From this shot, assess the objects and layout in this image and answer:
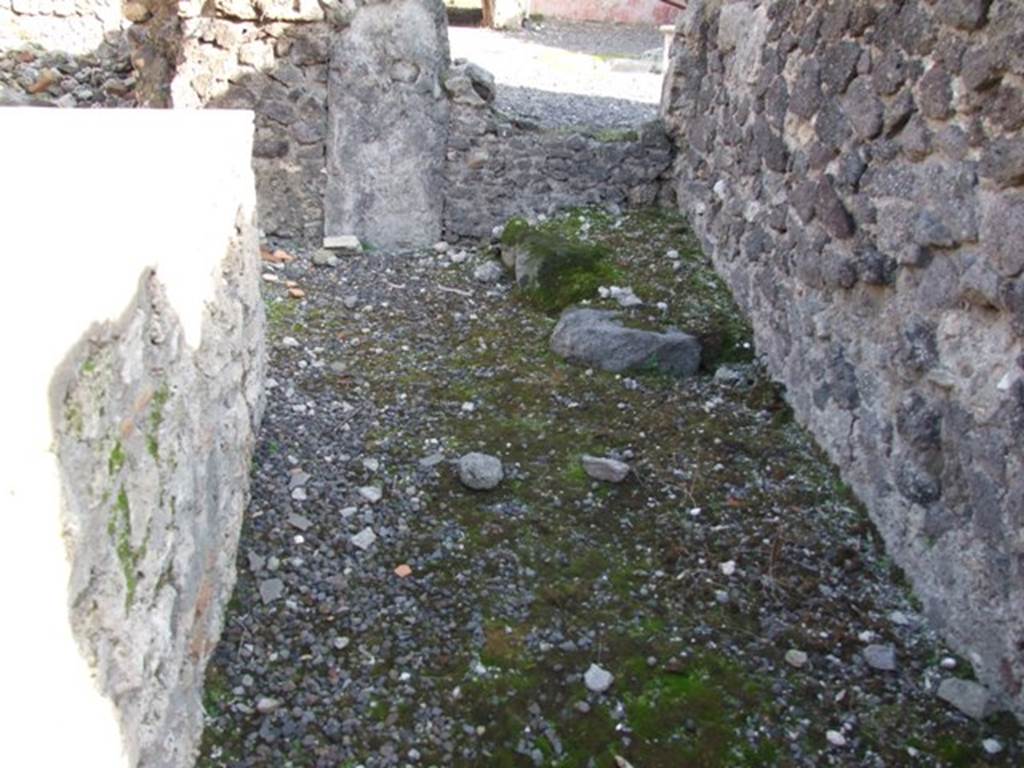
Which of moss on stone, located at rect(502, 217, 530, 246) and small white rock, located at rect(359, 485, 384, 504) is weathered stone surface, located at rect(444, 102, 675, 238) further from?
small white rock, located at rect(359, 485, 384, 504)

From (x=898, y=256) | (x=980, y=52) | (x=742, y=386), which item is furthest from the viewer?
(x=742, y=386)

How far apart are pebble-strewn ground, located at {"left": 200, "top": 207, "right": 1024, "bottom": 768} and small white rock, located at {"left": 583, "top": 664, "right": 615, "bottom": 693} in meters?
0.02

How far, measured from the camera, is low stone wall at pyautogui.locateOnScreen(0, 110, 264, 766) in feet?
4.14

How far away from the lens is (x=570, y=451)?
345 centimetres

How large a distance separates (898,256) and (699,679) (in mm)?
1400

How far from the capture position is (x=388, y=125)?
538 cm

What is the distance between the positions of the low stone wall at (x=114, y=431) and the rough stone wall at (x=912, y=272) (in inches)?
78.4

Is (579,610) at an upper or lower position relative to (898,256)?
lower

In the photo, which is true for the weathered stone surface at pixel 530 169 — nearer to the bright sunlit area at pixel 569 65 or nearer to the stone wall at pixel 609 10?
the bright sunlit area at pixel 569 65

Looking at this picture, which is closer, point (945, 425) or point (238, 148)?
point (945, 425)

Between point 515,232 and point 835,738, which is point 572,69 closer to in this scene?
point 515,232

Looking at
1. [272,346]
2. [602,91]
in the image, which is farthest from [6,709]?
[602,91]

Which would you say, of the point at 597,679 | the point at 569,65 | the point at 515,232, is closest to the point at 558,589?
the point at 597,679

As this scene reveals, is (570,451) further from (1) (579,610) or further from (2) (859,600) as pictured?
(2) (859,600)
